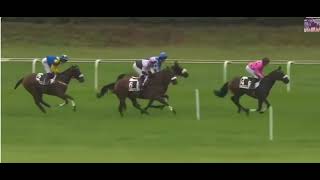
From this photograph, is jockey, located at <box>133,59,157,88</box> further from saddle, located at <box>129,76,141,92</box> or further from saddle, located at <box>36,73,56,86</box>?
saddle, located at <box>36,73,56,86</box>

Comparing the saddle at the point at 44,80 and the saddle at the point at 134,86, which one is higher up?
the saddle at the point at 44,80

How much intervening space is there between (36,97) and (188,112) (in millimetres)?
2700

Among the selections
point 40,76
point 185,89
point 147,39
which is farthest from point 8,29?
point 40,76

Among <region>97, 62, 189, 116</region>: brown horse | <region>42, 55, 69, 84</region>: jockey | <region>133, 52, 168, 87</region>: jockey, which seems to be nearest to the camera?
<region>97, 62, 189, 116</region>: brown horse

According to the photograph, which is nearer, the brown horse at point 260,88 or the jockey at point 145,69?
the brown horse at point 260,88

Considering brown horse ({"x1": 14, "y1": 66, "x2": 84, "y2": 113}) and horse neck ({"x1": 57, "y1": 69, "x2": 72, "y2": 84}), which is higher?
horse neck ({"x1": 57, "y1": 69, "x2": 72, "y2": 84})

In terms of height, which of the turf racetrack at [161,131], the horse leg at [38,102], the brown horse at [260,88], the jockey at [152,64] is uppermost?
the jockey at [152,64]

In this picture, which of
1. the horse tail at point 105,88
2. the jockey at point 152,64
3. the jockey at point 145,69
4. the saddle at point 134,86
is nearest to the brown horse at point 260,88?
the jockey at point 152,64

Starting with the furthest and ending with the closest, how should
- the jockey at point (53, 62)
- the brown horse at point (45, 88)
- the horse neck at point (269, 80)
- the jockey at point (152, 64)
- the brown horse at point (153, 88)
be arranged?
the jockey at point (53, 62) < the jockey at point (152, 64) < the brown horse at point (45, 88) < the horse neck at point (269, 80) < the brown horse at point (153, 88)

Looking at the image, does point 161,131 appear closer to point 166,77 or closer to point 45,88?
point 166,77

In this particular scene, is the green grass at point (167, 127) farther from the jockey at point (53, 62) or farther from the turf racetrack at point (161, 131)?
the jockey at point (53, 62)

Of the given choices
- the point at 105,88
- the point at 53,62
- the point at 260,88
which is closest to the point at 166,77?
the point at 105,88

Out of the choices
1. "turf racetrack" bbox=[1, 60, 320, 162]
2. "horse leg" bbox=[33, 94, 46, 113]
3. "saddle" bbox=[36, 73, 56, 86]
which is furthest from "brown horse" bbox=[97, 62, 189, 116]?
"horse leg" bbox=[33, 94, 46, 113]

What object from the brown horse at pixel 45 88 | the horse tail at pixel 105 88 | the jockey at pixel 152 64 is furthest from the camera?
the jockey at pixel 152 64
